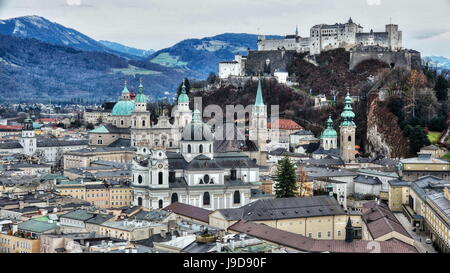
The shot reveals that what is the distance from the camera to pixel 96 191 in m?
26.6

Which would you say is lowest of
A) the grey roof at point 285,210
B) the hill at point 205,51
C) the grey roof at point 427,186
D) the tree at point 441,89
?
the grey roof at point 285,210

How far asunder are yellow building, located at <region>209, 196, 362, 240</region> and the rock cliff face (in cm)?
1452

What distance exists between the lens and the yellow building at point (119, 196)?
26.2 meters

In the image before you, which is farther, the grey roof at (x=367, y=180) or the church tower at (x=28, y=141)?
the church tower at (x=28, y=141)

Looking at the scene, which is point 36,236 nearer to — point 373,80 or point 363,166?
point 363,166

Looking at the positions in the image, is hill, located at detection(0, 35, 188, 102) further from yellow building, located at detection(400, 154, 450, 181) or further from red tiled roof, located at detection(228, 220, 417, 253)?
red tiled roof, located at detection(228, 220, 417, 253)

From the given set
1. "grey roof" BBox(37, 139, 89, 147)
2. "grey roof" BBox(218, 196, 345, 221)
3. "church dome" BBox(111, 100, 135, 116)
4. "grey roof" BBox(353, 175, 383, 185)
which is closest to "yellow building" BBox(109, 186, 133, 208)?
"grey roof" BBox(218, 196, 345, 221)

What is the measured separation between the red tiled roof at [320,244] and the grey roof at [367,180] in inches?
495

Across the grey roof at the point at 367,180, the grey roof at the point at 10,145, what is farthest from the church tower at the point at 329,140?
the grey roof at the point at 10,145

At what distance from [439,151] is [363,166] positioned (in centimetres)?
349

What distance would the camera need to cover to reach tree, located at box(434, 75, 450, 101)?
3769 centimetres

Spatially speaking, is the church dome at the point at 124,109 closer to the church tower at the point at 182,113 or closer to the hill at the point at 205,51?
the hill at the point at 205,51

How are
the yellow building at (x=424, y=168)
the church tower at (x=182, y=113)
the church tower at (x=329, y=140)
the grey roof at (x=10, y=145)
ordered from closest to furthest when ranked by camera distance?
the yellow building at (x=424, y=168), the church tower at (x=182, y=113), the church tower at (x=329, y=140), the grey roof at (x=10, y=145)
